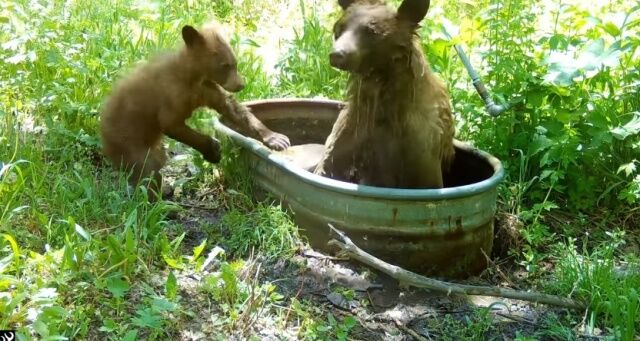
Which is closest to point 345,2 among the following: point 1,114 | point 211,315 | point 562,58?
point 562,58

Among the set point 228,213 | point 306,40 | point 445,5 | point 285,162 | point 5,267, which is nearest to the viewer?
point 5,267

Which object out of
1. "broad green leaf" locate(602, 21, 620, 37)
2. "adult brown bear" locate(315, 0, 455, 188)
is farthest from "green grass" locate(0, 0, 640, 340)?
"adult brown bear" locate(315, 0, 455, 188)

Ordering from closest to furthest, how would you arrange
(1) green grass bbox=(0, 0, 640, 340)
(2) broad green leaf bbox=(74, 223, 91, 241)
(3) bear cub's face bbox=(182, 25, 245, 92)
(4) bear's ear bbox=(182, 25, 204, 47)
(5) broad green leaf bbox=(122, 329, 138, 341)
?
(5) broad green leaf bbox=(122, 329, 138, 341), (1) green grass bbox=(0, 0, 640, 340), (2) broad green leaf bbox=(74, 223, 91, 241), (4) bear's ear bbox=(182, 25, 204, 47), (3) bear cub's face bbox=(182, 25, 245, 92)

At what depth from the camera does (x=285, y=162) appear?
4332 mm

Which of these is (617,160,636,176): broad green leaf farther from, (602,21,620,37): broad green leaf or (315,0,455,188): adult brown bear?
(315,0,455,188): adult brown bear

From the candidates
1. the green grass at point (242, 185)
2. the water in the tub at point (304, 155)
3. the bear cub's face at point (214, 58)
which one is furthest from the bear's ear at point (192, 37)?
the water in the tub at point (304, 155)

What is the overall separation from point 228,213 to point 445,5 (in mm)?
3612

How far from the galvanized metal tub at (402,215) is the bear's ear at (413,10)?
2.86 ft

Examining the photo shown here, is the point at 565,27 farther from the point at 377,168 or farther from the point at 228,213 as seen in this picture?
the point at 228,213

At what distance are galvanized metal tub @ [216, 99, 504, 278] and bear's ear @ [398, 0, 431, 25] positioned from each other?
871 mm

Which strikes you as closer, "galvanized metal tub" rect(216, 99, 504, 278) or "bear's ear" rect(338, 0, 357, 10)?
"galvanized metal tub" rect(216, 99, 504, 278)

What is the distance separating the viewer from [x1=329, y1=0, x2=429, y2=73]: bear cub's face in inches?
153

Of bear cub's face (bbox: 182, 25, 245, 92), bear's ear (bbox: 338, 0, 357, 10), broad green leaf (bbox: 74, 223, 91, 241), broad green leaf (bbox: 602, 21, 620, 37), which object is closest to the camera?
broad green leaf (bbox: 74, 223, 91, 241)

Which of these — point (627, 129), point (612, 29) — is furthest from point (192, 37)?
point (627, 129)
